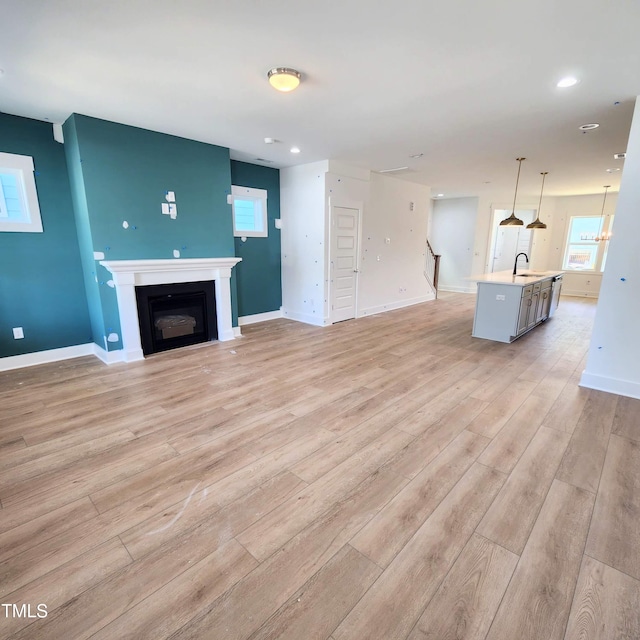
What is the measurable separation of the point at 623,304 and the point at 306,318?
4369 millimetres

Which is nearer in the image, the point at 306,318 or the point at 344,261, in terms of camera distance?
the point at 344,261

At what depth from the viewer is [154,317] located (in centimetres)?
441

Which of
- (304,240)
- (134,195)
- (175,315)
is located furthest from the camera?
(304,240)

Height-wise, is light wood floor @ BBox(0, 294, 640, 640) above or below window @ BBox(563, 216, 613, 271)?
below

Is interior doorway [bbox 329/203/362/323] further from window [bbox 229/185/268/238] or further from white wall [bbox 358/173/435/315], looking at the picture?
window [bbox 229/185/268/238]

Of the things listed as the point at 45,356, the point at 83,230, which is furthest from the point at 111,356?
the point at 83,230

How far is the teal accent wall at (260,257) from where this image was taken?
5.71 meters

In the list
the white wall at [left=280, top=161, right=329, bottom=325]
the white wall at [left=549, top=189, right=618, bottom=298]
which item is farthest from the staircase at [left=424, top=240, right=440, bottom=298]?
the white wall at [left=280, top=161, right=329, bottom=325]

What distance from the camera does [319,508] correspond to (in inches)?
73.1

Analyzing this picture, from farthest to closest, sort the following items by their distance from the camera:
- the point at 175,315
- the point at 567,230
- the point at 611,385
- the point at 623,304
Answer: the point at 567,230, the point at 175,315, the point at 611,385, the point at 623,304

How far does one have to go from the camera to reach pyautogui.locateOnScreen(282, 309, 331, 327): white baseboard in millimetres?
5945

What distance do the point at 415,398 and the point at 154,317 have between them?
3439mm

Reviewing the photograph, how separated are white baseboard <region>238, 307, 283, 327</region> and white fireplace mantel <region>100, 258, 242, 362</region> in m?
1.14

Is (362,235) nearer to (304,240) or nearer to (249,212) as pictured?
(304,240)
